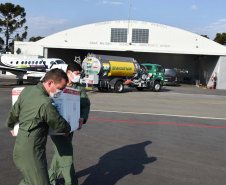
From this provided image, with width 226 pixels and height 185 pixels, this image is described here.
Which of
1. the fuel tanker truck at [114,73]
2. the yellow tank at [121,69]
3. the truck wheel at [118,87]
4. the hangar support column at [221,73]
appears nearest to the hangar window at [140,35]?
the hangar support column at [221,73]

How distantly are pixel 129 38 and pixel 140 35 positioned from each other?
1641mm

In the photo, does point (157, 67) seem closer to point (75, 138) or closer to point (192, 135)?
point (192, 135)

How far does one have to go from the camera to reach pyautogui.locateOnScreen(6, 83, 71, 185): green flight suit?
9.75 ft

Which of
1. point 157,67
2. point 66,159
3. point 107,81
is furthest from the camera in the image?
point 157,67

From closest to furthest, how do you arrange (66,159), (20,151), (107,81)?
(20,151) < (66,159) < (107,81)

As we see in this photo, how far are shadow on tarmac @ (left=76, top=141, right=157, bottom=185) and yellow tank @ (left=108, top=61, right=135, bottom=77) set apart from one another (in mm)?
14950

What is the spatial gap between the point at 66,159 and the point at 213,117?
9.81m

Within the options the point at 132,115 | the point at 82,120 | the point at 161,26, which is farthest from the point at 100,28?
the point at 82,120

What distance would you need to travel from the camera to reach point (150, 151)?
6688 millimetres

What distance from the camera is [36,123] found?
3.01 metres

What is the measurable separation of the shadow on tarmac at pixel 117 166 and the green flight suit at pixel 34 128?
178cm

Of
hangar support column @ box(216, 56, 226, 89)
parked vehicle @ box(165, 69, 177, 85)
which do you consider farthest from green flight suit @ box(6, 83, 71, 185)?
hangar support column @ box(216, 56, 226, 89)

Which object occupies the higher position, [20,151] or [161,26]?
[161,26]

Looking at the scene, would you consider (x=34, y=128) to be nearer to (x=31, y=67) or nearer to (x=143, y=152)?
(x=143, y=152)
